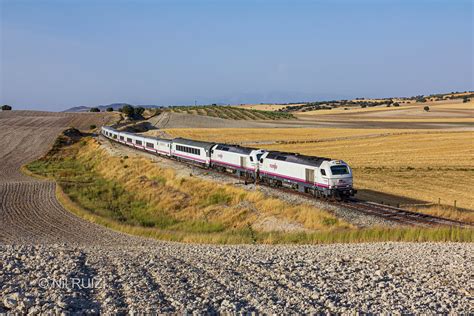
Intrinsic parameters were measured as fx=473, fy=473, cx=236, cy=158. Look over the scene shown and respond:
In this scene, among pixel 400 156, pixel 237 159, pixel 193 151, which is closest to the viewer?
pixel 237 159

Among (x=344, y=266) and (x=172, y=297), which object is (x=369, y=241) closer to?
(x=344, y=266)

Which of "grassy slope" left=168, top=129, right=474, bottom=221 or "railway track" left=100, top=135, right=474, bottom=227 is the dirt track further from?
"grassy slope" left=168, top=129, right=474, bottom=221

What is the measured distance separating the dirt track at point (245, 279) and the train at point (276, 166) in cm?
1222

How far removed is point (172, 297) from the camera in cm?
1389

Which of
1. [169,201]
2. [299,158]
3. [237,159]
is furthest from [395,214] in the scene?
[169,201]

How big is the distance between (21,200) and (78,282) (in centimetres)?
3665

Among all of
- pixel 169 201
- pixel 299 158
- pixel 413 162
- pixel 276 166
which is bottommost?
pixel 169 201

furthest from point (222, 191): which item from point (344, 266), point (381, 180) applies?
point (344, 266)

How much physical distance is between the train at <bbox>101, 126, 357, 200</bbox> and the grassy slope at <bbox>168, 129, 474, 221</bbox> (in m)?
6.36

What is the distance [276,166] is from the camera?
40625 millimetres

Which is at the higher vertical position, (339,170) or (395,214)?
(339,170)

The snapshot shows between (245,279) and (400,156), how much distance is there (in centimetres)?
5378

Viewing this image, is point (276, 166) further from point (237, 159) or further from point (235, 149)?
point (235, 149)

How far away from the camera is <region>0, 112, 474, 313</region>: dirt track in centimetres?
1320
